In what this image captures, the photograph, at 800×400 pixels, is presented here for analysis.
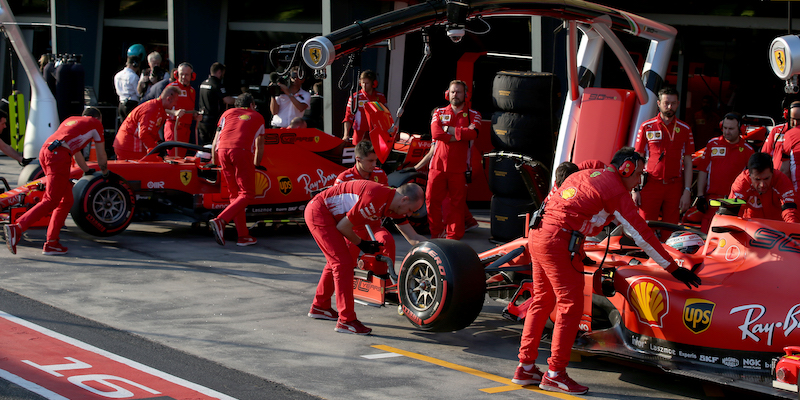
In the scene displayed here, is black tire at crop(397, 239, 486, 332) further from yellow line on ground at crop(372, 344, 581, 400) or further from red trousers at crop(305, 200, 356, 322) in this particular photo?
red trousers at crop(305, 200, 356, 322)

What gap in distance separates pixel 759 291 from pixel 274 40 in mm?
15450

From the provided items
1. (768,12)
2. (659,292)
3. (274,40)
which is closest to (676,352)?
(659,292)

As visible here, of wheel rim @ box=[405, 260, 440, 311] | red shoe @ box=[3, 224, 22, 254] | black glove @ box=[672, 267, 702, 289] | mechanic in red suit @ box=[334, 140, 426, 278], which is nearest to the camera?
black glove @ box=[672, 267, 702, 289]

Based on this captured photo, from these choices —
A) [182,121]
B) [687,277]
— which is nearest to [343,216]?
[687,277]

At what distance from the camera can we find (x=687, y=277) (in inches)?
225

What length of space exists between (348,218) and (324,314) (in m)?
1.00

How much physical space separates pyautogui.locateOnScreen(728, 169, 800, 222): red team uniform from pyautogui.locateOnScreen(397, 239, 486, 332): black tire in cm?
336

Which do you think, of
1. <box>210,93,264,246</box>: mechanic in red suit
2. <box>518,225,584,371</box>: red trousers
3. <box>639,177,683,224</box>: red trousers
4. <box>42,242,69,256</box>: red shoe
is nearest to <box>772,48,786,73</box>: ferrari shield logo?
<box>639,177,683,224</box>: red trousers

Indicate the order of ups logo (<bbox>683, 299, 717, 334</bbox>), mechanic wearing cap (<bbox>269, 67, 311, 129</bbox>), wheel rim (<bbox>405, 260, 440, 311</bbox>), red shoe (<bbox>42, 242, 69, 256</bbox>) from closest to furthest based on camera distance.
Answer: ups logo (<bbox>683, 299, 717, 334</bbox>), wheel rim (<bbox>405, 260, 440, 311</bbox>), red shoe (<bbox>42, 242, 69, 256</bbox>), mechanic wearing cap (<bbox>269, 67, 311, 129</bbox>)

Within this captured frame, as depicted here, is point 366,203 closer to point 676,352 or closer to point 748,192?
point 676,352

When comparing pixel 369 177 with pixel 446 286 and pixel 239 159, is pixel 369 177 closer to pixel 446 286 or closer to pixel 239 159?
pixel 446 286

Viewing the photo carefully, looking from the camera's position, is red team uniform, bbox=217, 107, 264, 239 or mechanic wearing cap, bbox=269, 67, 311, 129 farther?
mechanic wearing cap, bbox=269, 67, 311, 129

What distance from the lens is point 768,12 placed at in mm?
14711

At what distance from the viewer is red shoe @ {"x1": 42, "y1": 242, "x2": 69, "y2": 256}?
935 cm
